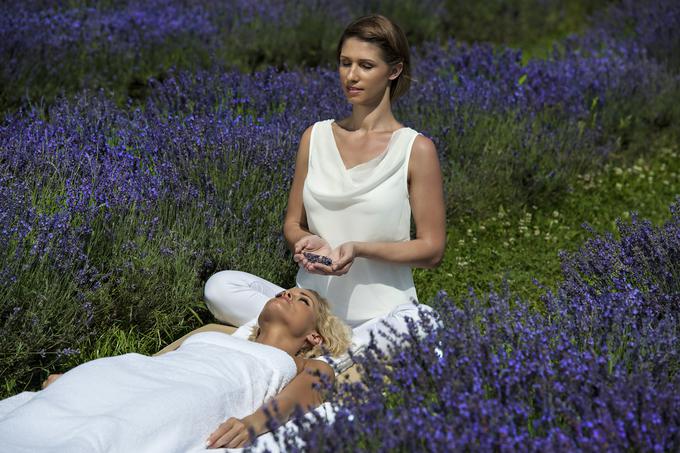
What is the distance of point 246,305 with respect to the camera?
3549 millimetres

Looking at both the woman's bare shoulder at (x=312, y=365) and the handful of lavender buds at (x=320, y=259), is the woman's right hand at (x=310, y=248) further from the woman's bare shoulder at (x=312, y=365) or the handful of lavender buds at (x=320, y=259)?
the woman's bare shoulder at (x=312, y=365)

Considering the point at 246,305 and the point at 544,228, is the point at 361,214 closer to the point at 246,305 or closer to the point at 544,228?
the point at 246,305

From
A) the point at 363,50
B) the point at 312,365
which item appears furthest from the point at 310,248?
the point at 363,50

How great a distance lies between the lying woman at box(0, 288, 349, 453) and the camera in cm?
253

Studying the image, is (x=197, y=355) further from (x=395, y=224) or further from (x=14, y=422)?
(x=395, y=224)

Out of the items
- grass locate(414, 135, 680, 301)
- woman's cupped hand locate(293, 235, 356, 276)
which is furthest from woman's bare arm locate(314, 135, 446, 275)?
grass locate(414, 135, 680, 301)

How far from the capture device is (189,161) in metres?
4.10

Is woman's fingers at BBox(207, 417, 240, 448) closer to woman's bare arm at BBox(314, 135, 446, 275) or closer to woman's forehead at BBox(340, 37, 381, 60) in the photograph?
woman's bare arm at BBox(314, 135, 446, 275)

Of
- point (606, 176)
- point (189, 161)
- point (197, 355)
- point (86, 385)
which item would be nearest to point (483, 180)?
point (606, 176)

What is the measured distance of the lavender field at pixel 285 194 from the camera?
95.0 inches

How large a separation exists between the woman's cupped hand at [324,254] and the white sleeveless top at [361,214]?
0.63ft

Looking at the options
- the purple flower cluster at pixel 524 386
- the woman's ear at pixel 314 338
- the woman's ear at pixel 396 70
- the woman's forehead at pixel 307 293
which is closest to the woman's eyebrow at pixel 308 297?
the woman's forehead at pixel 307 293

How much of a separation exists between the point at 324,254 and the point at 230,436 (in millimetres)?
783

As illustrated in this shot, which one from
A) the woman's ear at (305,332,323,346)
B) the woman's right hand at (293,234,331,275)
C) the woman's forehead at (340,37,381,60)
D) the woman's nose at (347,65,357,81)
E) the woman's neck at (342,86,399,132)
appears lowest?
the woman's ear at (305,332,323,346)
